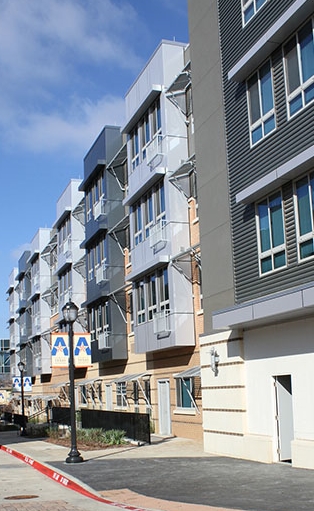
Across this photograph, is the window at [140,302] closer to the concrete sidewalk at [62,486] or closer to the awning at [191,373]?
the awning at [191,373]

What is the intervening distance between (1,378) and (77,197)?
2404 inches

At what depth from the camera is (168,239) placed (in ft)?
82.0

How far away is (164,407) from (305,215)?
1476 cm

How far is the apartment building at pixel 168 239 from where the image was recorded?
2450 centimetres

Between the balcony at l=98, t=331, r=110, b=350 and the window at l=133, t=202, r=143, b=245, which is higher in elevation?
the window at l=133, t=202, r=143, b=245

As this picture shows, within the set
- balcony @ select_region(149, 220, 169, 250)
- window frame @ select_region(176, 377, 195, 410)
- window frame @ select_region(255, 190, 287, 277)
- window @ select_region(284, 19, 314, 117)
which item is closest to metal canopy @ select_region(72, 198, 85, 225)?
balcony @ select_region(149, 220, 169, 250)

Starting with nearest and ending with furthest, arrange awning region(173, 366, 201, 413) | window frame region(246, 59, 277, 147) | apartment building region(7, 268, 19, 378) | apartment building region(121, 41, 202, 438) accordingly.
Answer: window frame region(246, 59, 277, 147) → awning region(173, 366, 201, 413) → apartment building region(121, 41, 202, 438) → apartment building region(7, 268, 19, 378)

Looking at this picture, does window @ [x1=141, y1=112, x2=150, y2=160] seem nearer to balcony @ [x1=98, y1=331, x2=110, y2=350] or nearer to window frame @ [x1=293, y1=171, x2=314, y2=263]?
balcony @ [x1=98, y1=331, x2=110, y2=350]

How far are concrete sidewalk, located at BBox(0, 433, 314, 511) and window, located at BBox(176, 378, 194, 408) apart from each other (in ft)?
14.3

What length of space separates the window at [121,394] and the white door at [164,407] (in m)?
4.95

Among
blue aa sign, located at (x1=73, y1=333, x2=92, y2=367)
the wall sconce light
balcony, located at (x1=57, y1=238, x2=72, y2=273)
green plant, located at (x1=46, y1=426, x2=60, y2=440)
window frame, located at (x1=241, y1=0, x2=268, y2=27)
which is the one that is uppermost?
window frame, located at (x1=241, y1=0, x2=268, y2=27)

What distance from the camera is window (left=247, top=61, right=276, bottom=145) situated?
55.0 ft

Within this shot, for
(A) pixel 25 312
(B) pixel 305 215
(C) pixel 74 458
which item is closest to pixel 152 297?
(C) pixel 74 458

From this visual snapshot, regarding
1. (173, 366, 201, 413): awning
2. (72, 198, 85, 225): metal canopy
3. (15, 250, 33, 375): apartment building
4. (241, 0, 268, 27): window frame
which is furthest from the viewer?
(15, 250, 33, 375): apartment building
